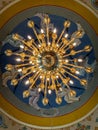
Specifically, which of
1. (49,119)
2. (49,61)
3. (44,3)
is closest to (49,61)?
(49,61)

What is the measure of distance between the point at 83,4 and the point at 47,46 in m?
1.39

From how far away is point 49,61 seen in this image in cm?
1002

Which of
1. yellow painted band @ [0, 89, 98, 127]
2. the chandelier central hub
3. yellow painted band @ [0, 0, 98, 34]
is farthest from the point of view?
yellow painted band @ [0, 89, 98, 127]

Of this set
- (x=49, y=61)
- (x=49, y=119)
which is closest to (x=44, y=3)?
(x=49, y=61)

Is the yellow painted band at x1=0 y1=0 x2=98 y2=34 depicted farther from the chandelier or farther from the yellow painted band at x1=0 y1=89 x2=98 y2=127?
the yellow painted band at x1=0 y1=89 x2=98 y2=127

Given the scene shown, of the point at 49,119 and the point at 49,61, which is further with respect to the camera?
the point at 49,119

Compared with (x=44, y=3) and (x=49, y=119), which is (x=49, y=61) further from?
(x=49, y=119)

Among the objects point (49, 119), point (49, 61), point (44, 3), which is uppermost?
point (44, 3)

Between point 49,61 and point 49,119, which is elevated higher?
point 49,61

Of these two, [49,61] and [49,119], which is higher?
[49,61]

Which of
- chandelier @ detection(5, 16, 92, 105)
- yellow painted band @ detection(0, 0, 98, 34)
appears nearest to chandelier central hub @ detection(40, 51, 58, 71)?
chandelier @ detection(5, 16, 92, 105)

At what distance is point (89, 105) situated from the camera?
1102 centimetres

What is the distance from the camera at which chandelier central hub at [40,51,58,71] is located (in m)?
9.85

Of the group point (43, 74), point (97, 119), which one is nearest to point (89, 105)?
point (97, 119)
